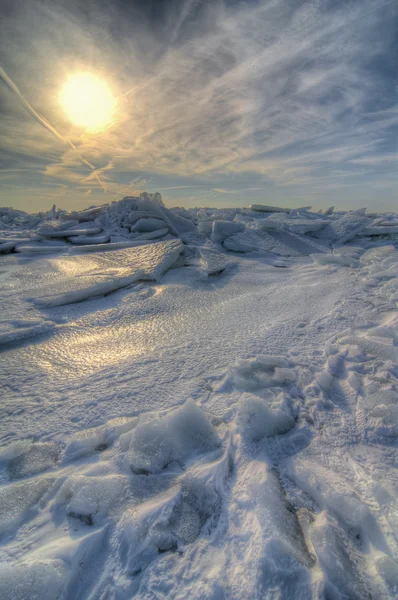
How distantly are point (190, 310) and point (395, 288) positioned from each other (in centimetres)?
179

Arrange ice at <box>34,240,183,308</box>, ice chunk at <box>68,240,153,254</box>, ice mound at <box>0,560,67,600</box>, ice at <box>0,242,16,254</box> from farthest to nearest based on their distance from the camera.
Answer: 1. ice at <box>0,242,16,254</box>
2. ice chunk at <box>68,240,153,254</box>
3. ice at <box>34,240,183,308</box>
4. ice mound at <box>0,560,67,600</box>

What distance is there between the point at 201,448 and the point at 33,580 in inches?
22.2

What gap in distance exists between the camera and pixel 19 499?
88 cm

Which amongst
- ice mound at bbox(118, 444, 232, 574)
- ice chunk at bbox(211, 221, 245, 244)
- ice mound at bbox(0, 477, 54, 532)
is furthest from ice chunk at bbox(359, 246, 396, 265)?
ice mound at bbox(0, 477, 54, 532)

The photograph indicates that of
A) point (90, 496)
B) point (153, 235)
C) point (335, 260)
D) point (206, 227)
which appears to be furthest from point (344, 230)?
point (90, 496)

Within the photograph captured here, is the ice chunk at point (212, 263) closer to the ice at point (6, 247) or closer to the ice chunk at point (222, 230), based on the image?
the ice chunk at point (222, 230)

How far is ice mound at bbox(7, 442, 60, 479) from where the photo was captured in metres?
0.99

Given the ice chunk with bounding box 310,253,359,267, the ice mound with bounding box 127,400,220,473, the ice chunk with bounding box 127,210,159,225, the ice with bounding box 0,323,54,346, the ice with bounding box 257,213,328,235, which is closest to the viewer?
the ice mound with bounding box 127,400,220,473

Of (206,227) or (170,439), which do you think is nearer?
(170,439)

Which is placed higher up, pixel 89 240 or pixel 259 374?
→ pixel 89 240

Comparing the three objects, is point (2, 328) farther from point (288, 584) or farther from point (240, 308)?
point (288, 584)

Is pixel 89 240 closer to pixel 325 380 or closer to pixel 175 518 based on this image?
pixel 325 380

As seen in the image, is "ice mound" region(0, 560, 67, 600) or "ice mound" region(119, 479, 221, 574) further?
"ice mound" region(119, 479, 221, 574)

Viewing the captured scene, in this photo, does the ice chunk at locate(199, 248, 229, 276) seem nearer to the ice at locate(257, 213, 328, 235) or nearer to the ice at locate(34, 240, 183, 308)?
the ice at locate(34, 240, 183, 308)
